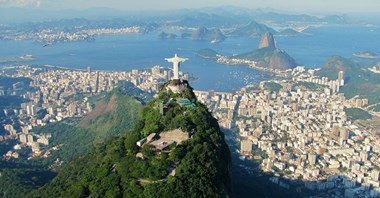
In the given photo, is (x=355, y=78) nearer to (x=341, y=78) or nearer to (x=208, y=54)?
(x=341, y=78)

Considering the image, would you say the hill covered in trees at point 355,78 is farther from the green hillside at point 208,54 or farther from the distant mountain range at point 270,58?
the green hillside at point 208,54

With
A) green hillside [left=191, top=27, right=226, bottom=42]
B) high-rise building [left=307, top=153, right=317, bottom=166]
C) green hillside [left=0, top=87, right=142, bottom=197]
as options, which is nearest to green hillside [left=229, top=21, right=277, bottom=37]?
green hillside [left=191, top=27, right=226, bottom=42]

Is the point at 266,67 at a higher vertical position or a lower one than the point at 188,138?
lower

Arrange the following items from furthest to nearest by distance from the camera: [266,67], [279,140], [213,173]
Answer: [266,67] < [279,140] < [213,173]

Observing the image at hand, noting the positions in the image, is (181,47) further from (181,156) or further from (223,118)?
(181,156)

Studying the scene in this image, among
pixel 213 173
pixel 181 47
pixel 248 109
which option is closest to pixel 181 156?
pixel 213 173

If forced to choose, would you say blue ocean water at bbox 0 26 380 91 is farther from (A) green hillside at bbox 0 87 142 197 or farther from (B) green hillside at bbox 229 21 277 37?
(A) green hillside at bbox 0 87 142 197
